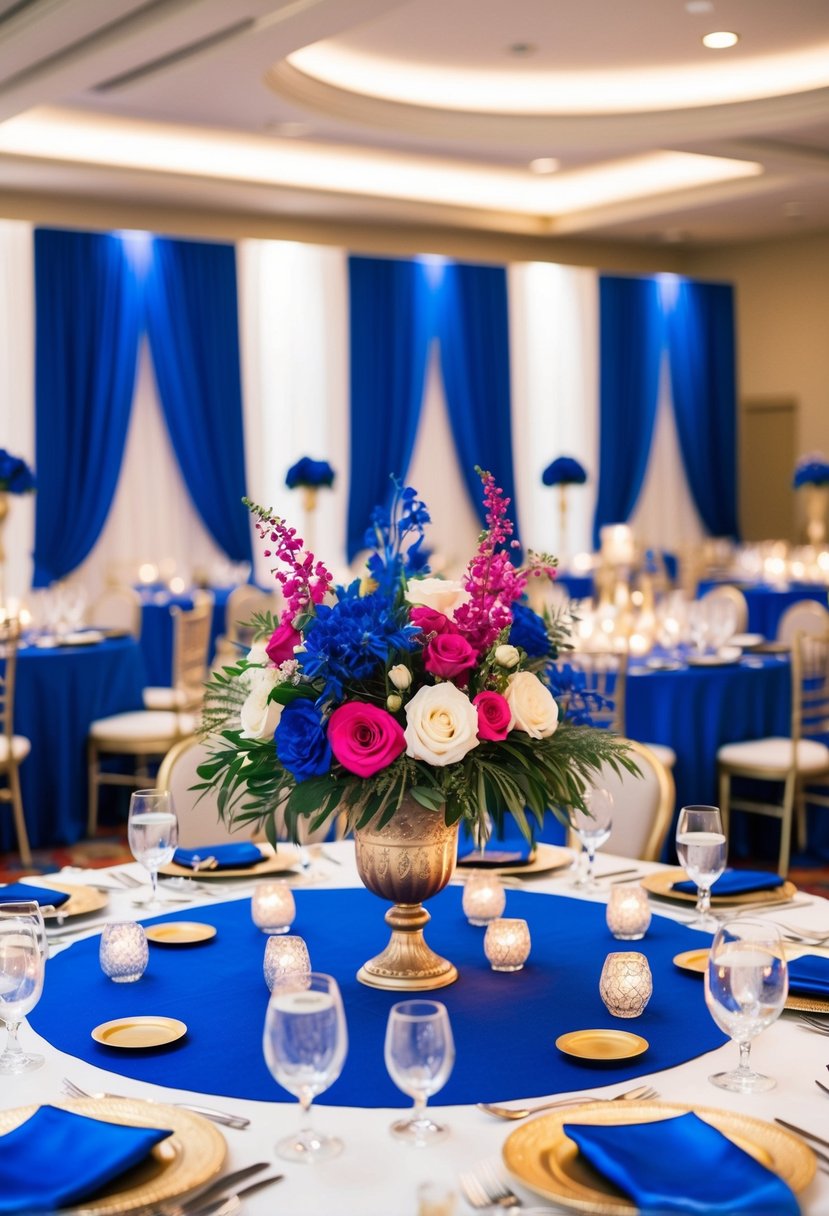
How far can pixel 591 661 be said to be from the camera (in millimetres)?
6176

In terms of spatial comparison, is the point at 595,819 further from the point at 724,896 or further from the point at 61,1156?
the point at 61,1156

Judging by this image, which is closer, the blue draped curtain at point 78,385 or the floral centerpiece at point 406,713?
the floral centerpiece at point 406,713

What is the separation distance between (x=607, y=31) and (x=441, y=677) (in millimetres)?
7109

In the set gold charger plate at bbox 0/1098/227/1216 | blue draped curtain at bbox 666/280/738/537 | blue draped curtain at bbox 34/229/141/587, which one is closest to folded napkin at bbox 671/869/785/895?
gold charger plate at bbox 0/1098/227/1216

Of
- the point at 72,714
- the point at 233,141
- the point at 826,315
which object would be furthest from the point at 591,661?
the point at 826,315

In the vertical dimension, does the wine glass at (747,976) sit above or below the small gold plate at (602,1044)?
above

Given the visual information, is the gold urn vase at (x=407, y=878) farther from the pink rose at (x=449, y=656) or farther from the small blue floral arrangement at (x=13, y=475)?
the small blue floral arrangement at (x=13, y=475)

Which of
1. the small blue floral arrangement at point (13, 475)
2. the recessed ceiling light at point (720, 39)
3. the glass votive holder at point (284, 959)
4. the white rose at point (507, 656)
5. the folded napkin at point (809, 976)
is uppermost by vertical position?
the recessed ceiling light at point (720, 39)

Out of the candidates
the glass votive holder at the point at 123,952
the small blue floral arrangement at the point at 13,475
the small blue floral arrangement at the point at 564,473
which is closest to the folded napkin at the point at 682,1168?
the glass votive holder at the point at 123,952

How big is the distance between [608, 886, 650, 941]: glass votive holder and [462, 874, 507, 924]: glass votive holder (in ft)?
0.70

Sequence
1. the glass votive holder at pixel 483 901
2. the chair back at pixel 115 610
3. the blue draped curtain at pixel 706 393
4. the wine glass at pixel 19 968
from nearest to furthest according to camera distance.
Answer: the wine glass at pixel 19 968 → the glass votive holder at pixel 483 901 → the chair back at pixel 115 610 → the blue draped curtain at pixel 706 393

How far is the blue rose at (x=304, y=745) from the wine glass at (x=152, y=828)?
55 centimetres

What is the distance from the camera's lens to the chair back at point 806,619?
7.91 m

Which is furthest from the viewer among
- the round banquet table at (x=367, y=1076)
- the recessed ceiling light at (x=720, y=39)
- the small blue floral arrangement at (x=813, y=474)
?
the small blue floral arrangement at (x=813, y=474)
